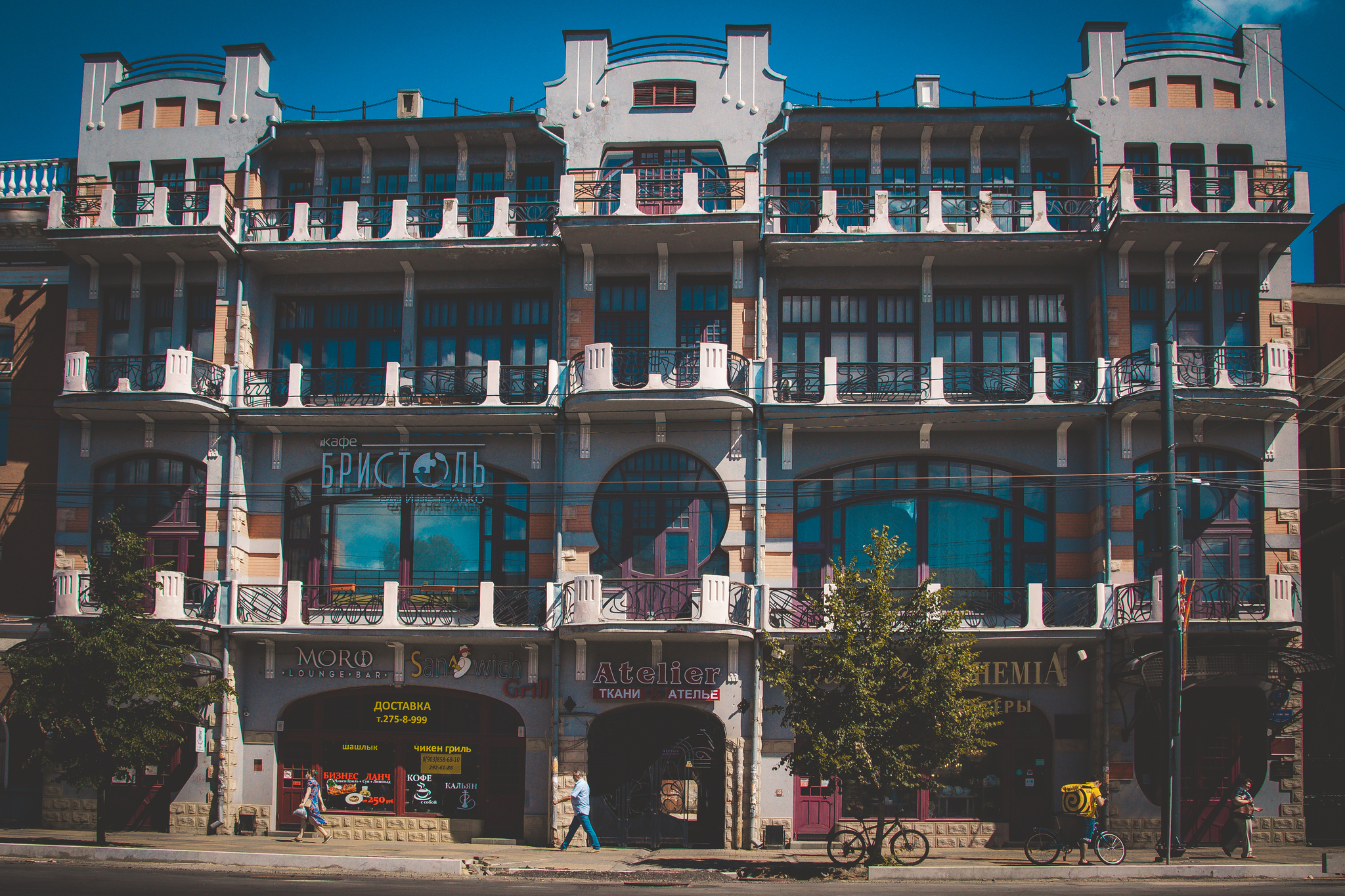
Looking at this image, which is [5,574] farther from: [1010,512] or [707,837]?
[1010,512]

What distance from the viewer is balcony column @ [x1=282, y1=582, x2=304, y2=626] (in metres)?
27.1

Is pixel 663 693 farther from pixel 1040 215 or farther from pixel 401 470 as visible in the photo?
pixel 1040 215

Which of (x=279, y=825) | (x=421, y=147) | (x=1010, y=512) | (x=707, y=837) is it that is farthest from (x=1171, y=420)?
(x=279, y=825)

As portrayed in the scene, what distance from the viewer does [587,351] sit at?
2680cm

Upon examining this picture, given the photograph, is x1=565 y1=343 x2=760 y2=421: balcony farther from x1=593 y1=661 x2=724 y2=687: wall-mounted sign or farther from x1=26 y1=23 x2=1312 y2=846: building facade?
x1=593 y1=661 x2=724 y2=687: wall-mounted sign

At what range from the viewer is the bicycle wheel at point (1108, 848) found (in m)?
22.4

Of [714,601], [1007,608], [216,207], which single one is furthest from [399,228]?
[1007,608]

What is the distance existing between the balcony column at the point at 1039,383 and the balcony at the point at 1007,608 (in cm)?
432

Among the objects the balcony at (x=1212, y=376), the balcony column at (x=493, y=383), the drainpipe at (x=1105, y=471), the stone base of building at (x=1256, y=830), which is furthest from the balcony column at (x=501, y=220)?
the stone base of building at (x=1256, y=830)

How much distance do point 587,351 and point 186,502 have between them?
10.9m

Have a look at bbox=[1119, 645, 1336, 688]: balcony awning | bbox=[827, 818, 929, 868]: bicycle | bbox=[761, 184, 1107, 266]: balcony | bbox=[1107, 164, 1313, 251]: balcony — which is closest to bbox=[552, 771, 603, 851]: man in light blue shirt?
bbox=[827, 818, 929, 868]: bicycle

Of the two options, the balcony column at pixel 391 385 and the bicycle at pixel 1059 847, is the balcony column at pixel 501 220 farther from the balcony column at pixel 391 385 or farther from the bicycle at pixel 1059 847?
the bicycle at pixel 1059 847

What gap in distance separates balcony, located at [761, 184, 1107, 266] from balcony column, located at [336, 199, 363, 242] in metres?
10.2

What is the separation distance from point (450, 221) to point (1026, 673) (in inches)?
693
